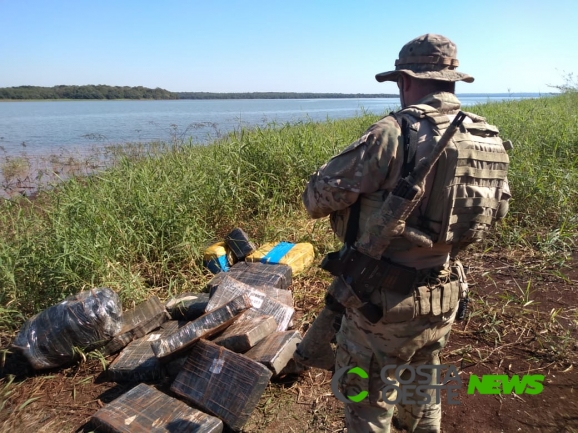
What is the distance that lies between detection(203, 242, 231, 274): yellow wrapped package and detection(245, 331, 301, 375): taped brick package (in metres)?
1.25

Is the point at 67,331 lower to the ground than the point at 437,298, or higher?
lower

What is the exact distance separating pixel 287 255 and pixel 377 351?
1.97 m

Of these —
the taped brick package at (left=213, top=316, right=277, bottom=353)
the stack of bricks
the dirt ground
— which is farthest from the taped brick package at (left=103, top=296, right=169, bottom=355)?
the taped brick package at (left=213, top=316, right=277, bottom=353)

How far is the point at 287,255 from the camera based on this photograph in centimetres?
378

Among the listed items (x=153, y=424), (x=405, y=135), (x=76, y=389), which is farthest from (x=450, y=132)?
(x=76, y=389)

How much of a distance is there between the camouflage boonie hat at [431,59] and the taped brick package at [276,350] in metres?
1.57

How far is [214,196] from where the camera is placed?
4.43 m

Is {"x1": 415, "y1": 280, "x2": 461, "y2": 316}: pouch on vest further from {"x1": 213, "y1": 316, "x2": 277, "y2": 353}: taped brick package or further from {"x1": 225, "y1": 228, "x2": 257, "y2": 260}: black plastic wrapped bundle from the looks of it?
{"x1": 225, "y1": 228, "x2": 257, "y2": 260}: black plastic wrapped bundle

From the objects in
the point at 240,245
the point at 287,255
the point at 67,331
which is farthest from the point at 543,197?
the point at 67,331

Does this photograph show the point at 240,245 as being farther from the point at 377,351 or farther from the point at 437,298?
the point at 437,298

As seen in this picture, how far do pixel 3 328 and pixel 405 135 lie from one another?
314 centimetres

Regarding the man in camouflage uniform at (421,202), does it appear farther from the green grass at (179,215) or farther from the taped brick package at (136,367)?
the green grass at (179,215)

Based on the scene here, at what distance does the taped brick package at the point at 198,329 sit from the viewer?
247cm

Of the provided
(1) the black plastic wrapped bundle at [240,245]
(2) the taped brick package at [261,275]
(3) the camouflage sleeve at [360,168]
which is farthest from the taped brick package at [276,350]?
(1) the black plastic wrapped bundle at [240,245]
